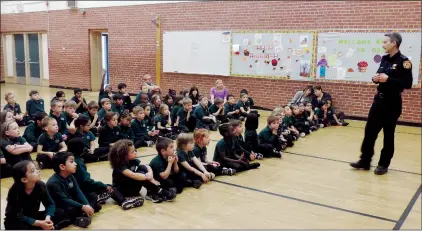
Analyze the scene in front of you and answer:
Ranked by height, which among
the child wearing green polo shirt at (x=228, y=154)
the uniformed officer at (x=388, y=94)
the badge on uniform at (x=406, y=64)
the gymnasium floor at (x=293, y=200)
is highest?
the badge on uniform at (x=406, y=64)

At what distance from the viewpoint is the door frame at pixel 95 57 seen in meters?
15.3

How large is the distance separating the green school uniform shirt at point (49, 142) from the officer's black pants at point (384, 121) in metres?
4.04

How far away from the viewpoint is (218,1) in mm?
11969

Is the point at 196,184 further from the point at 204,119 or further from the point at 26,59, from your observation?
the point at 26,59

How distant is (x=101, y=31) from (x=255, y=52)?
262 inches

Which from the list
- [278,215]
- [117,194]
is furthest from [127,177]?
[278,215]

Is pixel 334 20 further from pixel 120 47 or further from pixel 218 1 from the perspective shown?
pixel 120 47

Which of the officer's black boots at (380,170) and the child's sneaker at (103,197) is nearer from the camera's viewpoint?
the child's sneaker at (103,197)

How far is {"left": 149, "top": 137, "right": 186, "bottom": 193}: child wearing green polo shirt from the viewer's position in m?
4.38

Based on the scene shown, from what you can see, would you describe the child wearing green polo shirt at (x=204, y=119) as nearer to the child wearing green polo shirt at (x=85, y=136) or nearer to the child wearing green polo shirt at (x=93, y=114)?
the child wearing green polo shirt at (x=93, y=114)

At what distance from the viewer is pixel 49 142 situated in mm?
5375

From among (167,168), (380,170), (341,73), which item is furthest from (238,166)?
(341,73)

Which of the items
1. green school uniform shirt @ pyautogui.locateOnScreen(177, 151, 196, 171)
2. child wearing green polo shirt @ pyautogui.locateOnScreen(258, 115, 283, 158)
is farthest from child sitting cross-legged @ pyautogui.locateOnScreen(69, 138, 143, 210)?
child wearing green polo shirt @ pyautogui.locateOnScreen(258, 115, 283, 158)

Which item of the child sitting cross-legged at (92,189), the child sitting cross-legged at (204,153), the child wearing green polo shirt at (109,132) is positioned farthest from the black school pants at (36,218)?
the child wearing green polo shirt at (109,132)
